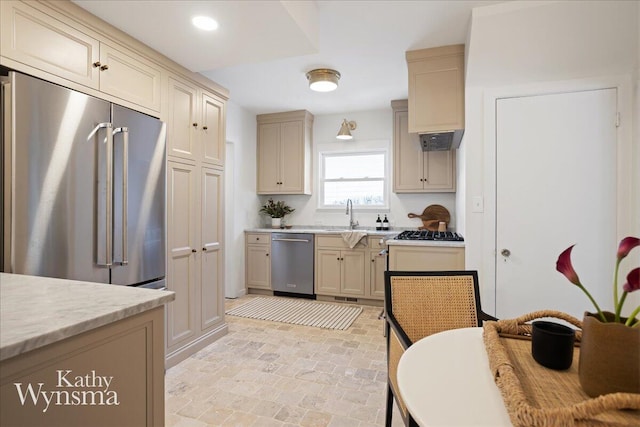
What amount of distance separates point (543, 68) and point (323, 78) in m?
1.86

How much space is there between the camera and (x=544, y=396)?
2.37ft

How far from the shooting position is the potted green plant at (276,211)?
16.6 feet

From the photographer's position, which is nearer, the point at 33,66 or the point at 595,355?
the point at 595,355

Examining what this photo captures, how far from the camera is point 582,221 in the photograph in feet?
7.70

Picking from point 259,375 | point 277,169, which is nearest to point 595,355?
point 259,375

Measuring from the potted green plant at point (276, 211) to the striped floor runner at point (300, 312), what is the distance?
116 cm

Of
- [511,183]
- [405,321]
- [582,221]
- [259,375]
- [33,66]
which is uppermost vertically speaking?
[33,66]

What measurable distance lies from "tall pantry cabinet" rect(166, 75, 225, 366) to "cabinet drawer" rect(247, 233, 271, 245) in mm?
1508

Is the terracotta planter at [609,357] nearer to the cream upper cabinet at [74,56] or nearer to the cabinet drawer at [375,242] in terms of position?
the cream upper cabinet at [74,56]

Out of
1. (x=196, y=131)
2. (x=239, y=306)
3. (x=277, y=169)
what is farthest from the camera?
(x=277, y=169)

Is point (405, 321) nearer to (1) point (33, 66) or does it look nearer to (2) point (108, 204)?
(2) point (108, 204)

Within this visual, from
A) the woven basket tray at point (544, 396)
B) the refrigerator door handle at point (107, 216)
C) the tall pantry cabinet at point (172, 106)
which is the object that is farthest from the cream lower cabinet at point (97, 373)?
the tall pantry cabinet at point (172, 106)

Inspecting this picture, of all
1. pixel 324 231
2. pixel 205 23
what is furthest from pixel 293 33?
pixel 324 231

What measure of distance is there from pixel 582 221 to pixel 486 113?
1017 mm
